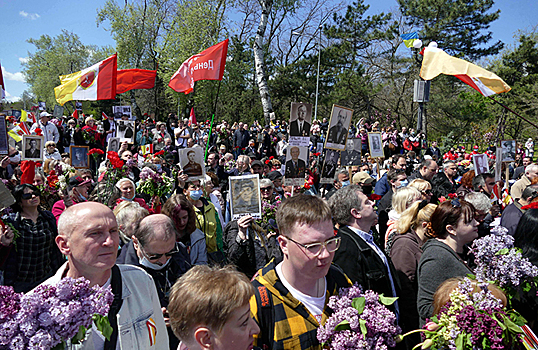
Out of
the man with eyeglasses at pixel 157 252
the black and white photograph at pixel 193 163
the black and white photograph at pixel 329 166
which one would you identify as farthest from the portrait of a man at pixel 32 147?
the man with eyeglasses at pixel 157 252

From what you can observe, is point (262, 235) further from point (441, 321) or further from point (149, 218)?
point (441, 321)

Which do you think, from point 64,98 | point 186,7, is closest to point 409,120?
point 186,7

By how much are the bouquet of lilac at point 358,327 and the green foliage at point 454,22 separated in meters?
34.6

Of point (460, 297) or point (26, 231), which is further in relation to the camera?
point (26, 231)

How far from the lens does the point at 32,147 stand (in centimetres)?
859

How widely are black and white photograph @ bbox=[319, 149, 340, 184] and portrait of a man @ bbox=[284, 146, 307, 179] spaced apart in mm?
1247

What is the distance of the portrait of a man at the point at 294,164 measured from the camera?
21.7 feet

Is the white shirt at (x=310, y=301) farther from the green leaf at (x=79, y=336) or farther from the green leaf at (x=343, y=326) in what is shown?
the green leaf at (x=79, y=336)

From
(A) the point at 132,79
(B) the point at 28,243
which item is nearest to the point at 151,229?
(B) the point at 28,243

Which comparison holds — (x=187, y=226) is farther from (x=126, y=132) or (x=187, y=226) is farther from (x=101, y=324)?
(x=126, y=132)

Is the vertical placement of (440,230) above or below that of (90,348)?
above

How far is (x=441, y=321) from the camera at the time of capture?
239 centimetres

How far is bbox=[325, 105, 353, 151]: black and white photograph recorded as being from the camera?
7660 mm

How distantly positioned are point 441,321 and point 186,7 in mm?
34815
